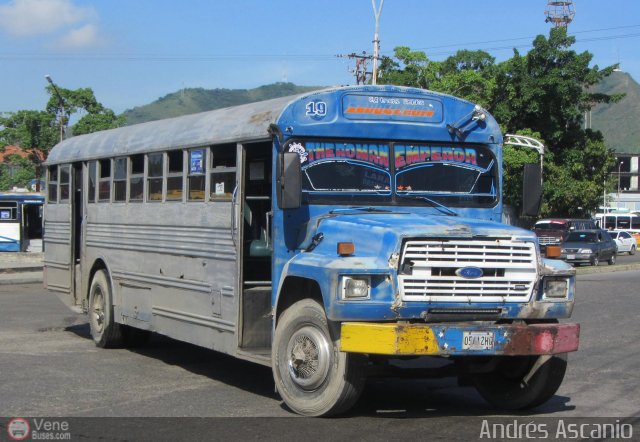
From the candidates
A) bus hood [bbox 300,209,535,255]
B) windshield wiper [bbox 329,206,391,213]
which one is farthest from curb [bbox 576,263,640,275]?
bus hood [bbox 300,209,535,255]

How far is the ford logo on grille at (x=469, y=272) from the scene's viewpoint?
756 centimetres

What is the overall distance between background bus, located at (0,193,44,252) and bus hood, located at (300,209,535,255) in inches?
1469

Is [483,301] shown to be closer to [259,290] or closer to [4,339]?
[259,290]

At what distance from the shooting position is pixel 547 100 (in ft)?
146

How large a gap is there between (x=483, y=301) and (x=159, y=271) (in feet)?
14.5

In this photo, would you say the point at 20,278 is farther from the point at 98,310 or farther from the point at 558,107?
the point at 558,107

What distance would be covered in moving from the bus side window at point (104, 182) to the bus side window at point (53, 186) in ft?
6.26

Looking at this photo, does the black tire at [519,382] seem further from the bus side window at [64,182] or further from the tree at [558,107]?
the tree at [558,107]

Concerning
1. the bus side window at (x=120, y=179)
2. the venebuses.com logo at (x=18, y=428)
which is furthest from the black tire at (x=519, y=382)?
the bus side window at (x=120, y=179)

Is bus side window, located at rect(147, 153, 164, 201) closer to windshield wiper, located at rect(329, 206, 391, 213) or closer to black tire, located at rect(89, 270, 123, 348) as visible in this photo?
black tire, located at rect(89, 270, 123, 348)

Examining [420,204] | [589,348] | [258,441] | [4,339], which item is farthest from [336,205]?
[4,339]

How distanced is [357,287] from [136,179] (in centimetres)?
497

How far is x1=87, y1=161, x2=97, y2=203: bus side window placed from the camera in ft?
42.5

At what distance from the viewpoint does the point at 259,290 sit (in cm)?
918
